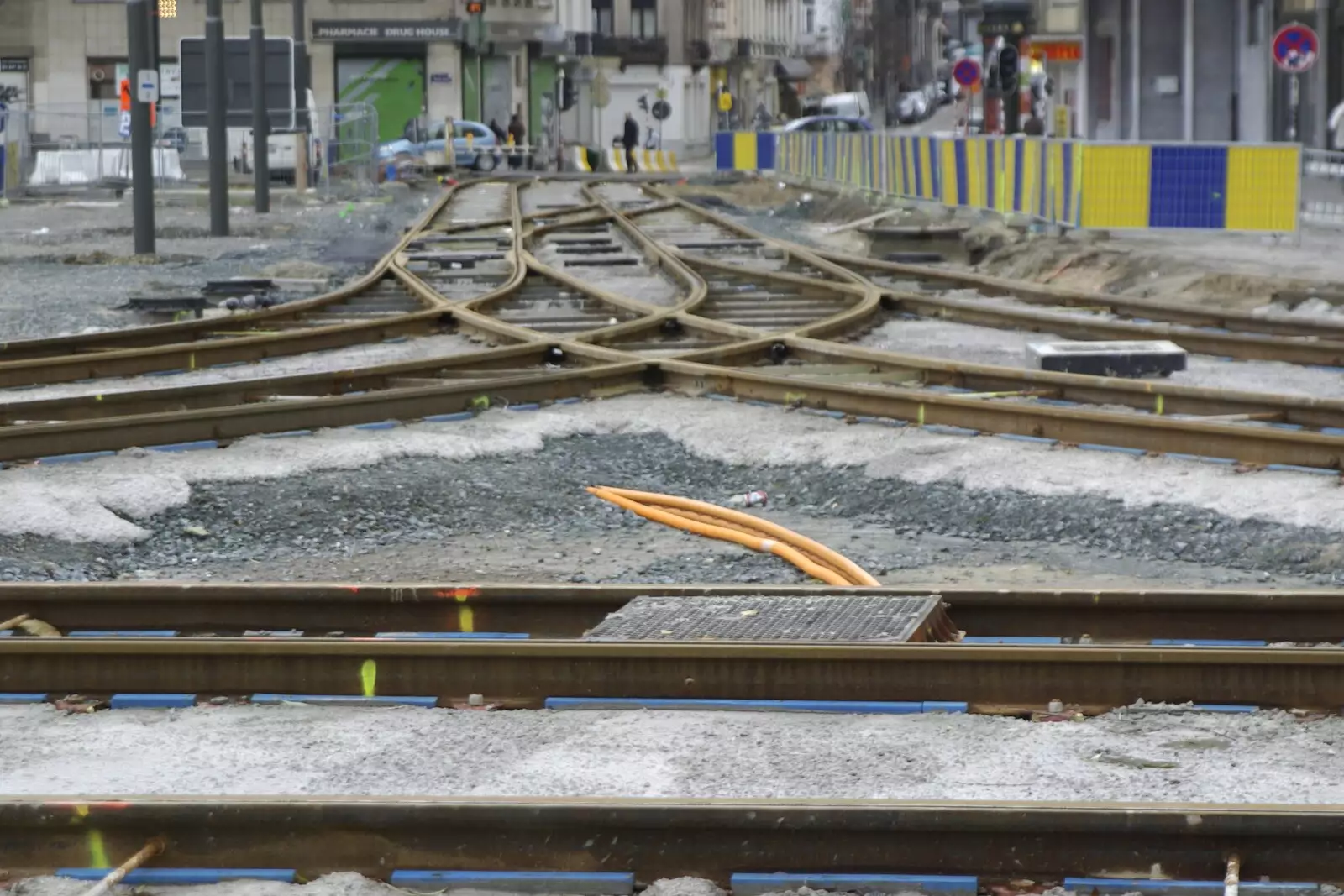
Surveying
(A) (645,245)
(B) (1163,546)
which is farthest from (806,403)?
(A) (645,245)

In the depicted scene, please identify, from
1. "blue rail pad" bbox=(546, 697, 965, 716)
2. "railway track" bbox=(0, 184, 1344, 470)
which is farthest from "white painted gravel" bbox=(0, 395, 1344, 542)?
"blue rail pad" bbox=(546, 697, 965, 716)

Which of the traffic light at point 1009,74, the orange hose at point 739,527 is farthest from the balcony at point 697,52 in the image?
the orange hose at point 739,527

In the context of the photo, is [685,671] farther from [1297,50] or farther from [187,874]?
[1297,50]

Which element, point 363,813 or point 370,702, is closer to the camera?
point 363,813

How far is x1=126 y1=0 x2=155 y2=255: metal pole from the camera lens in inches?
1021

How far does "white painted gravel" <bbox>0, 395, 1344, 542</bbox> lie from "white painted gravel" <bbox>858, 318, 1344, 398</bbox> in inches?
101

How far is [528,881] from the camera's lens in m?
5.17

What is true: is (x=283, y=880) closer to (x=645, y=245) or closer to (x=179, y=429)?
(x=179, y=429)

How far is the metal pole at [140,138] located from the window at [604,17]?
73.3m

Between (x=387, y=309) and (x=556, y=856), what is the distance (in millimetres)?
14721

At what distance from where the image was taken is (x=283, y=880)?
5223mm

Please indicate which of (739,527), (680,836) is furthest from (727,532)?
(680,836)

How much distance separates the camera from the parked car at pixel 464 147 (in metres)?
59.2

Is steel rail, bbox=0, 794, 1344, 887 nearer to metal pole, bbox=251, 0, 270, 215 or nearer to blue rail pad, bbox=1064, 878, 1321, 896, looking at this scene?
blue rail pad, bbox=1064, 878, 1321, 896
